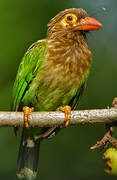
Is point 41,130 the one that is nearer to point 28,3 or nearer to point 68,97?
point 68,97

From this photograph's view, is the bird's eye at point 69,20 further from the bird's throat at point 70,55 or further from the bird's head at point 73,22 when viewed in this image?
the bird's throat at point 70,55

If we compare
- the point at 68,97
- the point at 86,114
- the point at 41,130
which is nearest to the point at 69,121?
the point at 86,114

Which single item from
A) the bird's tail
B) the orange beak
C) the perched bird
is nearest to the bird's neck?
the perched bird

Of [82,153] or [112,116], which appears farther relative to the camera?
[82,153]

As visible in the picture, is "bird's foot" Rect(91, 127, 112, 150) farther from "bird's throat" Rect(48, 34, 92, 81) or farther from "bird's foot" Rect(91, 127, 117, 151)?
"bird's throat" Rect(48, 34, 92, 81)

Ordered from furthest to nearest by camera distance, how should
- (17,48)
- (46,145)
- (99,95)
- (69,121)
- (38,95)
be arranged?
(46,145) < (99,95) < (17,48) < (38,95) < (69,121)

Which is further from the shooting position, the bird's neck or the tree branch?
the bird's neck
